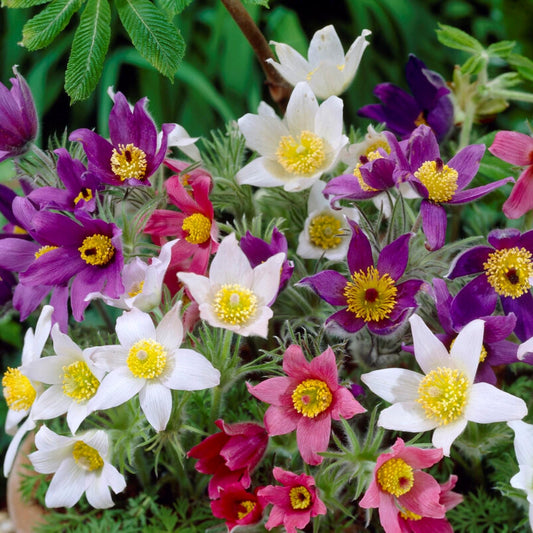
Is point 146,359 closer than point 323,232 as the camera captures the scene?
Yes

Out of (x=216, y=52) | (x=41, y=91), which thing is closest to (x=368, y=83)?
(x=216, y=52)

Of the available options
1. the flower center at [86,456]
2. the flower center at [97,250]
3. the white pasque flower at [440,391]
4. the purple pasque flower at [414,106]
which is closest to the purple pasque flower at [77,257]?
the flower center at [97,250]

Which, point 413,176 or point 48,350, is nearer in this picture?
point 413,176

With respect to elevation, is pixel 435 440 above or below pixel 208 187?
below

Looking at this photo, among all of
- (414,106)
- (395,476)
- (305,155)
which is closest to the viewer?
(395,476)

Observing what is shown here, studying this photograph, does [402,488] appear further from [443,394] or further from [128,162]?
[128,162]

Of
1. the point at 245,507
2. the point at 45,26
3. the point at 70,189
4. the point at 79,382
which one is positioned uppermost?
the point at 45,26

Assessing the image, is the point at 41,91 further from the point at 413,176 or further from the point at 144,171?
the point at 413,176

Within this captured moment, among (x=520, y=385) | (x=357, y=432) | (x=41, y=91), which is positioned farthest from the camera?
(x=41, y=91)

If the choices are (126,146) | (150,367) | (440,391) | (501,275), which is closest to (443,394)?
(440,391)
